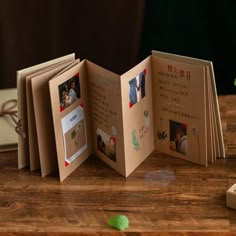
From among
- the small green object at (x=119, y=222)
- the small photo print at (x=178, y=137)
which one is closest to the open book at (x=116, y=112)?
the small photo print at (x=178, y=137)

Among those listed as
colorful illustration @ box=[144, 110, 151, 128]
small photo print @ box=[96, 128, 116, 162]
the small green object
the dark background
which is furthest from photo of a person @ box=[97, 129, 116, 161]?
the dark background

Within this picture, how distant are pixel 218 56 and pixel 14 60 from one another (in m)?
0.66

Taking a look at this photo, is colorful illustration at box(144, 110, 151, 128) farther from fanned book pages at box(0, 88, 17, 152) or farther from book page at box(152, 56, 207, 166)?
fanned book pages at box(0, 88, 17, 152)

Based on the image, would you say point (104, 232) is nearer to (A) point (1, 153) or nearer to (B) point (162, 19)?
(A) point (1, 153)

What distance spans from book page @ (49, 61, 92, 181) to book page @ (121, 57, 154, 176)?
0.43ft

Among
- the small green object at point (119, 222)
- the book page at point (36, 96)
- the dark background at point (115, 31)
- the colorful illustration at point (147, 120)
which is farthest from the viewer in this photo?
the dark background at point (115, 31)

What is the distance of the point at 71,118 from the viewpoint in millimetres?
1355

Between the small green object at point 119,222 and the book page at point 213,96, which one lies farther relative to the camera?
the book page at point 213,96

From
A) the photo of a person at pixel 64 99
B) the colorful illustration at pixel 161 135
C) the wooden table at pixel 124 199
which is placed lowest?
the wooden table at pixel 124 199

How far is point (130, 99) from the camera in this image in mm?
1317

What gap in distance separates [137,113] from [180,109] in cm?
10

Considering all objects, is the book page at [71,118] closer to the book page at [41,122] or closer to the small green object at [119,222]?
the book page at [41,122]

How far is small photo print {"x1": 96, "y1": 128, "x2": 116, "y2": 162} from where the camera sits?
53.7 inches

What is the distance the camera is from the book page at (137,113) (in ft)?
4.29
